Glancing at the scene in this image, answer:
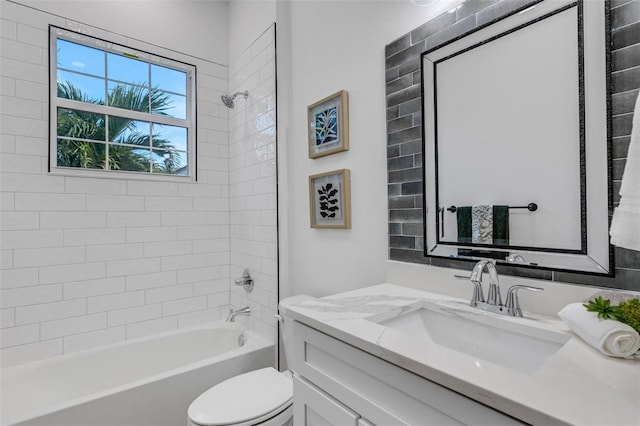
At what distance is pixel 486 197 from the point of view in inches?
45.0

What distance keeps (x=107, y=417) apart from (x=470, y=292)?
1.81 meters

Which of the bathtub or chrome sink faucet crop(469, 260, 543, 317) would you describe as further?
the bathtub

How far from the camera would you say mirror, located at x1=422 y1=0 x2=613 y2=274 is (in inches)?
35.7

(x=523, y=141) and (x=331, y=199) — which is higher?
(x=523, y=141)

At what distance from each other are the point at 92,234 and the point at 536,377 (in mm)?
2557

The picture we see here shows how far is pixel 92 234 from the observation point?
7.38ft

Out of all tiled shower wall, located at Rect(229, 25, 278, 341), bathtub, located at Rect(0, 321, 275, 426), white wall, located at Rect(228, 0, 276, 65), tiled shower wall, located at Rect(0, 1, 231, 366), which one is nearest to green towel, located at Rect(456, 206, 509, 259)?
tiled shower wall, located at Rect(229, 25, 278, 341)

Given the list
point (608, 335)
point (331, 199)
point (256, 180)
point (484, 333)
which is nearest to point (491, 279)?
point (484, 333)

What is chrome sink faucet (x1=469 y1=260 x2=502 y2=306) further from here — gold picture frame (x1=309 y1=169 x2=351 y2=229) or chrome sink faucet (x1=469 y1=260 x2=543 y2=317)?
gold picture frame (x1=309 y1=169 x2=351 y2=229)

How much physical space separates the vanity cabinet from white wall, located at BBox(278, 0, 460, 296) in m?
0.63

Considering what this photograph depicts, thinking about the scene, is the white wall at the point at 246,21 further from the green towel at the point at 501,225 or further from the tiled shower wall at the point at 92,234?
the green towel at the point at 501,225

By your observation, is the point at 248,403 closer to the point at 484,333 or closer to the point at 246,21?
the point at 484,333

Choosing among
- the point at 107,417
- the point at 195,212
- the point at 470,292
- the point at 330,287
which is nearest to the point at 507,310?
the point at 470,292

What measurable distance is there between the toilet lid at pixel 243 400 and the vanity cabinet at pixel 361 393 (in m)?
0.46
